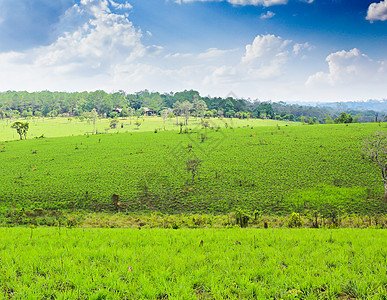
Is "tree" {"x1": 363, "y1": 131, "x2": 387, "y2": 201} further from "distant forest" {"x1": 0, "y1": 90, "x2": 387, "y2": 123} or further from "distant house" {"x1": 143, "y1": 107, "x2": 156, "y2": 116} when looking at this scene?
"distant house" {"x1": 143, "y1": 107, "x2": 156, "y2": 116}

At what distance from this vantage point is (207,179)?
963 inches

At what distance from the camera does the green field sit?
18297 mm

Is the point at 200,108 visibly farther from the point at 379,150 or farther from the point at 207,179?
the point at 379,150

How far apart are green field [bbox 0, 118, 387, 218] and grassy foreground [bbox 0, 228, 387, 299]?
10.7 meters

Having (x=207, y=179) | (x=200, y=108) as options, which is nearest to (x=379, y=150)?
(x=207, y=179)

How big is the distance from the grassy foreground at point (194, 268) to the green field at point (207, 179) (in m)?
10.7

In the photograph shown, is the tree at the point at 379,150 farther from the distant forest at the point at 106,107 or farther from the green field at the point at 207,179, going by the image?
the distant forest at the point at 106,107

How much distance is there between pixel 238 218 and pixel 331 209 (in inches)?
341

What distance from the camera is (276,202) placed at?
18500 millimetres

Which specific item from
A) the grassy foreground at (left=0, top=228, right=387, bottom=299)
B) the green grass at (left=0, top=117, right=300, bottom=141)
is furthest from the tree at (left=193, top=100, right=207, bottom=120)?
the grassy foreground at (left=0, top=228, right=387, bottom=299)

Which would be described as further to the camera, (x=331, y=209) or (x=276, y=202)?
(x=276, y=202)

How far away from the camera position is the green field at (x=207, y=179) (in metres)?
18.3

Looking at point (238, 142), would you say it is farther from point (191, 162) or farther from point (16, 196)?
point (16, 196)

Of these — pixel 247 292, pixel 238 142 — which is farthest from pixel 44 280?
pixel 238 142
